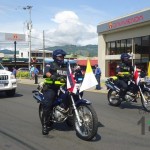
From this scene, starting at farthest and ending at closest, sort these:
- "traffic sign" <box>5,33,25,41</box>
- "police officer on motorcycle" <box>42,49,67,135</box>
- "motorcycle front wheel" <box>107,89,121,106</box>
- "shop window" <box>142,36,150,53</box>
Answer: "traffic sign" <box>5,33,25,41</box> < "shop window" <box>142,36,150,53</box> < "motorcycle front wheel" <box>107,89,121,106</box> < "police officer on motorcycle" <box>42,49,67,135</box>

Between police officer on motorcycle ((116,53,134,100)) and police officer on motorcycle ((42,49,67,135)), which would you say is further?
police officer on motorcycle ((116,53,134,100))

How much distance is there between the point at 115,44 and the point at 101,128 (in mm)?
32027

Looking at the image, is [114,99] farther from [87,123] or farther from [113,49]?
[113,49]

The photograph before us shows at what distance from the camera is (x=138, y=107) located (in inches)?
469

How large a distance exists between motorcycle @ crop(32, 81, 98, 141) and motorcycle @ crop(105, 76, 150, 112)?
12.4ft

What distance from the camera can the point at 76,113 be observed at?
7.08 meters

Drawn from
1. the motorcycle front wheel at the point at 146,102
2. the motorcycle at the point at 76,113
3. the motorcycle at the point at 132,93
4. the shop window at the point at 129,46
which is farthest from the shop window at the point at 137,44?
the motorcycle at the point at 76,113

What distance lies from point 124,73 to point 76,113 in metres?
4.98

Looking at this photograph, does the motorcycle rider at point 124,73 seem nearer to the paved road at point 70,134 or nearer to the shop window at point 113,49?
the paved road at point 70,134

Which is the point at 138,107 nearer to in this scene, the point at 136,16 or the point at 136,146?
the point at 136,146

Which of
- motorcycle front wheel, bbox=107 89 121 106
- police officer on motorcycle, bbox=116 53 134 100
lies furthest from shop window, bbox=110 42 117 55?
police officer on motorcycle, bbox=116 53 134 100

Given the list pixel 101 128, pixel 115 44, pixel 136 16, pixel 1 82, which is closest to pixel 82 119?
pixel 101 128

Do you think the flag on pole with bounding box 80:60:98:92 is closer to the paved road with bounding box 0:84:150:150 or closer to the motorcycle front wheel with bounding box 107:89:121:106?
the paved road with bounding box 0:84:150:150

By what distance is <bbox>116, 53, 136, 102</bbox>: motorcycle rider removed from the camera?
11.5m
